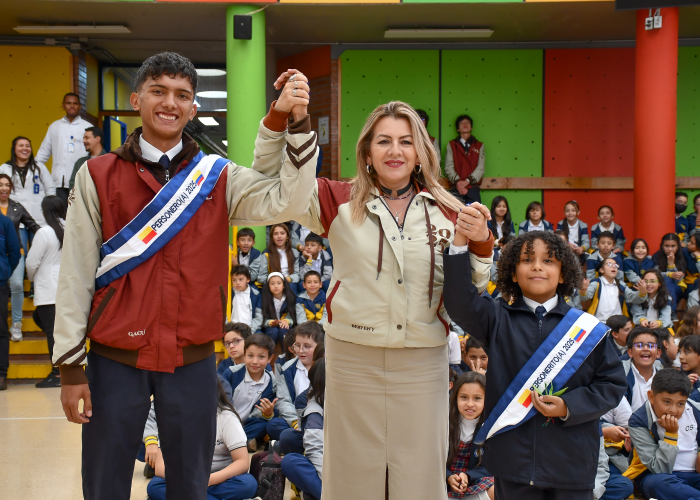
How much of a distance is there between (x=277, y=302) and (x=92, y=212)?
4.67 meters

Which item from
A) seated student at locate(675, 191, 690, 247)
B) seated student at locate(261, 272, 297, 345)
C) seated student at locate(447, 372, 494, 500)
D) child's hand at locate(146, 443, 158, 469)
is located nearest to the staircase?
seated student at locate(261, 272, 297, 345)

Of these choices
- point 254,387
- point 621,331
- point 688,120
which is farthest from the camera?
point 688,120

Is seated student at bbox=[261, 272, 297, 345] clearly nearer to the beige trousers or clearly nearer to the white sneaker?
the white sneaker

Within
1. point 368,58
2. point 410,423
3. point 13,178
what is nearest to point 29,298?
point 13,178

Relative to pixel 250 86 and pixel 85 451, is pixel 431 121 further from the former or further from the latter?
pixel 85 451

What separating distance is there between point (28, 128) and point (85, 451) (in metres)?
9.56

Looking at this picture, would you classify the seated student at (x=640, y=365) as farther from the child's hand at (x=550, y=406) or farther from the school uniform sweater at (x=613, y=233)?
Result: the school uniform sweater at (x=613, y=233)

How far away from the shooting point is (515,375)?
2.31 meters

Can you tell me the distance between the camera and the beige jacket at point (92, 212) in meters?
1.90

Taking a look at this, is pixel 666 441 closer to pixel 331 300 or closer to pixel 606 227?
pixel 331 300

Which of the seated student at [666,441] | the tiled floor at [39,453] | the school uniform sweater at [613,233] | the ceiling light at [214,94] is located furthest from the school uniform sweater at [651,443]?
the ceiling light at [214,94]

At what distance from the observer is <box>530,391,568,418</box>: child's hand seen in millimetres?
2176

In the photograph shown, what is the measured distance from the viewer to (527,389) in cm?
225

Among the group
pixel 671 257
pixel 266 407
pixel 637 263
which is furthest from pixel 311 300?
pixel 671 257
